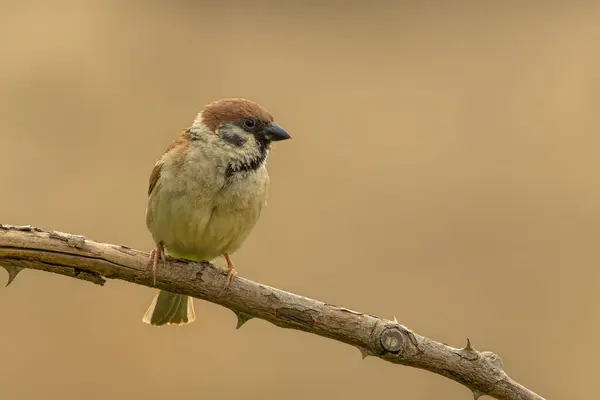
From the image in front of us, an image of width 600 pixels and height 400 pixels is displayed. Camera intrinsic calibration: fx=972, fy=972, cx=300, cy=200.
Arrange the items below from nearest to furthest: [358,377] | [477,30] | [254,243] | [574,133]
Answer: [358,377] < [254,243] < [574,133] < [477,30]

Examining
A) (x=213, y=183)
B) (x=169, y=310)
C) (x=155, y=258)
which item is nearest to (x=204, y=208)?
(x=213, y=183)

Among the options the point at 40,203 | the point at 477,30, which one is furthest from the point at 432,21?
the point at 40,203

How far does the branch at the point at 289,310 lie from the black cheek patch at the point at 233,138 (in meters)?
0.62

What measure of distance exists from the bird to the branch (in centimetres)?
28

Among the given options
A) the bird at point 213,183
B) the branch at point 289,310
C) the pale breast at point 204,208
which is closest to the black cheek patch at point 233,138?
the bird at point 213,183

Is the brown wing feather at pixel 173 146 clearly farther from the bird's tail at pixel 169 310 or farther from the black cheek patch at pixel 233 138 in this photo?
the bird's tail at pixel 169 310

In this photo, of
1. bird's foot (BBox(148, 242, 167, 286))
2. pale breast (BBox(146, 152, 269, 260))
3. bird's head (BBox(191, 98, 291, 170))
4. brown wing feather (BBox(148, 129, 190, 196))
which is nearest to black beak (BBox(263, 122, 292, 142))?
bird's head (BBox(191, 98, 291, 170))

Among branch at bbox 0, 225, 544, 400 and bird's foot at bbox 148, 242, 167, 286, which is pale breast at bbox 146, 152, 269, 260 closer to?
bird's foot at bbox 148, 242, 167, 286

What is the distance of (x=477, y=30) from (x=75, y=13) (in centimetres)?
323

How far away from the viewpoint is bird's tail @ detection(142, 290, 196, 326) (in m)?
3.79

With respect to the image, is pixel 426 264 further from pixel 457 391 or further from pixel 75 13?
pixel 75 13

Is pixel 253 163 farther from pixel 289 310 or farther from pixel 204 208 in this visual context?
pixel 289 310

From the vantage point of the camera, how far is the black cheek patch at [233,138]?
3.53 metres

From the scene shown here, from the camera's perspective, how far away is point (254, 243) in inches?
253
